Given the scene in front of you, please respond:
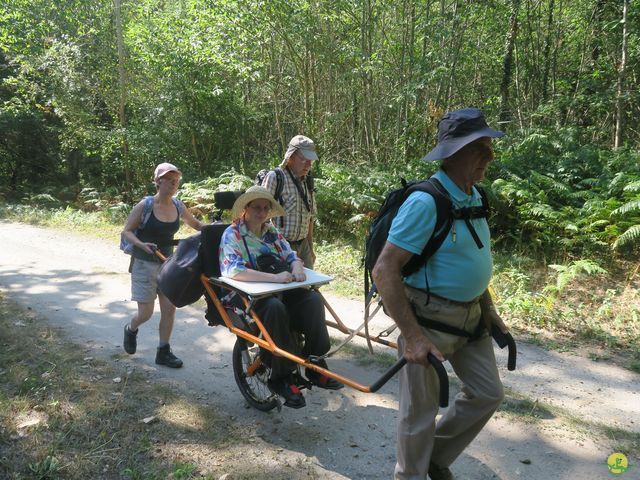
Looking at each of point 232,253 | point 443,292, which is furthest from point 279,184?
point 443,292

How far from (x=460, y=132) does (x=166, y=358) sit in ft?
A: 12.6

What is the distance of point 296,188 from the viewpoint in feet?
16.9

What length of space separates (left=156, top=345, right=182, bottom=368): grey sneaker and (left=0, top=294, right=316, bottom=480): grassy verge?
1.08 feet

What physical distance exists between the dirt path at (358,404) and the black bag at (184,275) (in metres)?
0.94

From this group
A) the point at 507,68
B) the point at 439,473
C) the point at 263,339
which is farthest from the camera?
the point at 507,68

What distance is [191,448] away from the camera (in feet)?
12.1

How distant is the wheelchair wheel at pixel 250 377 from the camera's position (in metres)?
4.23

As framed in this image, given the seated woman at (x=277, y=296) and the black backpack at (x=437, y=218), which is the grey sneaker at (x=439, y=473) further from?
the black backpack at (x=437, y=218)

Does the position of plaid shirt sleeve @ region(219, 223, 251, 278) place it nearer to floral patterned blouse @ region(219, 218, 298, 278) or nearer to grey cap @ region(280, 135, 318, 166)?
floral patterned blouse @ region(219, 218, 298, 278)

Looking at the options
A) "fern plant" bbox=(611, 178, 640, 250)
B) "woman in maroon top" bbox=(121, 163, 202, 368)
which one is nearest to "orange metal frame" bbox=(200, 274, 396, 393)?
"woman in maroon top" bbox=(121, 163, 202, 368)

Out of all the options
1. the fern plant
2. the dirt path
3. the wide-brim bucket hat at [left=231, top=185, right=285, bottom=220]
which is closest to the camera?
the dirt path

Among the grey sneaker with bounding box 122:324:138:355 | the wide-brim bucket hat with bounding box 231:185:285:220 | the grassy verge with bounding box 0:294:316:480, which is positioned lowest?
the grassy verge with bounding box 0:294:316:480

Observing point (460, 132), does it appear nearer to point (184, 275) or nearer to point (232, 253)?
point (232, 253)

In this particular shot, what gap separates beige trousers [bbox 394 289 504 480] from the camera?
8.82ft
